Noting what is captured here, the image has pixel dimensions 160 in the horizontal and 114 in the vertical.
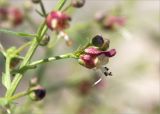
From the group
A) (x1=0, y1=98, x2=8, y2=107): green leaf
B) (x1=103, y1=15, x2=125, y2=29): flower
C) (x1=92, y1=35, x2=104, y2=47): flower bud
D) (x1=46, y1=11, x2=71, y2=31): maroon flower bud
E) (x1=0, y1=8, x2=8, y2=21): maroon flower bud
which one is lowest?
(x1=0, y1=98, x2=8, y2=107): green leaf

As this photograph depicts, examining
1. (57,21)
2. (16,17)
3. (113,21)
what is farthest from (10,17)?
(57,21)

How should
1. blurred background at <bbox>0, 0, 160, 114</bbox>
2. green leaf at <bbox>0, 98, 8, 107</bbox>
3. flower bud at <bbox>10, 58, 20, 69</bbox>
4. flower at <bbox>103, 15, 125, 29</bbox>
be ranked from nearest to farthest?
green leaf at <bbox>0, 98, 8, 107</bbox> < flower bud at <bbox>10, 58, 20, 69</bbox> < flower at <bbox>103, 15, 125, 29</bbox> < blurred background at <bbox>0, 0, 160, 114</bbox>

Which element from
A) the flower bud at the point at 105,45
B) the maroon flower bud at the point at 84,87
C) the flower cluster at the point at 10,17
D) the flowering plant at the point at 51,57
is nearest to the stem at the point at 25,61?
the flowering plant at the point at 51,57

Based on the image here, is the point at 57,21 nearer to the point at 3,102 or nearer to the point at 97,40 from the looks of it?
the point at 97,40

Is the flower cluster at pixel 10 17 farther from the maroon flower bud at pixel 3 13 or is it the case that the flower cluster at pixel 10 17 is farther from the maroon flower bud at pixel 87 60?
the maroon flower bud at pixel 87 60

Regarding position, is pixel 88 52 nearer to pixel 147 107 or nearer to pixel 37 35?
pixel 37 35

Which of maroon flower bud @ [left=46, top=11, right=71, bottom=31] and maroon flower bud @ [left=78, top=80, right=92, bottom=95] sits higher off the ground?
maroon flower bud @ [left=78, top=80, right=92, bottom=95]

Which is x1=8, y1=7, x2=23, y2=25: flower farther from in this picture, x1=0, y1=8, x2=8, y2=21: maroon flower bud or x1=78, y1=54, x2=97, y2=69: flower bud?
x1=78, y1=54, x2=97, y2=69: flower bud

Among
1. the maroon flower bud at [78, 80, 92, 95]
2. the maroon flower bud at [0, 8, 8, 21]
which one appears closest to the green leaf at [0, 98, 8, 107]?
the maroon flower bud at [0, 8, 8, 21]
